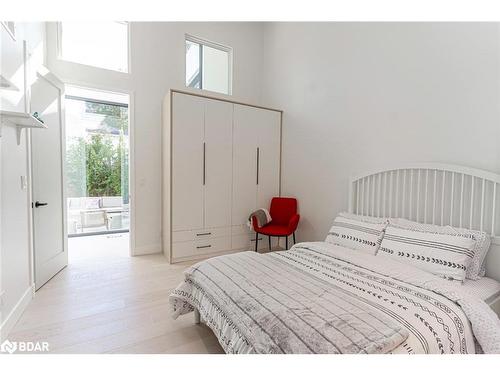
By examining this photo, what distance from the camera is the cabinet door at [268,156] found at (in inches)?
150

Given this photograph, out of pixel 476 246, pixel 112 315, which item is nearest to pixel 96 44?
pixel 112 315

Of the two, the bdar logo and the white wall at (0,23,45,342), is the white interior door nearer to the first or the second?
the white wall at (0,23,45,342)

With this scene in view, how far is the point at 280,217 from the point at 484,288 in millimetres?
2305

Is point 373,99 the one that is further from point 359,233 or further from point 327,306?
point 327,306

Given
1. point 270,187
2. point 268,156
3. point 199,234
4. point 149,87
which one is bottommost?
point 199,234

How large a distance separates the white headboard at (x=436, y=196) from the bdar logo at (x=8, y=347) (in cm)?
296

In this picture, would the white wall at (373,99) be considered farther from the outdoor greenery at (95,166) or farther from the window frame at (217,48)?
the outdoor greenery at (95,166)

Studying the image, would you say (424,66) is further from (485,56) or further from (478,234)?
(478,234)

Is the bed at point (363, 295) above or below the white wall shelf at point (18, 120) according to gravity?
below

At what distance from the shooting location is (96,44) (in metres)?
3.47

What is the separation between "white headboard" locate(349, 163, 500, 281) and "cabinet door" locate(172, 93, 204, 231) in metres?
1.87

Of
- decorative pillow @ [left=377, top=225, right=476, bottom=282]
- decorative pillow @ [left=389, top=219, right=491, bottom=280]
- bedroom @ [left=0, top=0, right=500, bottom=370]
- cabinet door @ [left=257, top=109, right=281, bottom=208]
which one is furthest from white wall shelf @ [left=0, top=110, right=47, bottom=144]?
decorative pillow @ [left=389, top=219, right=491, bottom=280]

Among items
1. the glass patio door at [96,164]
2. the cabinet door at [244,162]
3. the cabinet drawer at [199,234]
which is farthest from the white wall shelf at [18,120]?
the glass patio door at [96,164]

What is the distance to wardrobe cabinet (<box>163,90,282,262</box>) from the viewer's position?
127 inches
